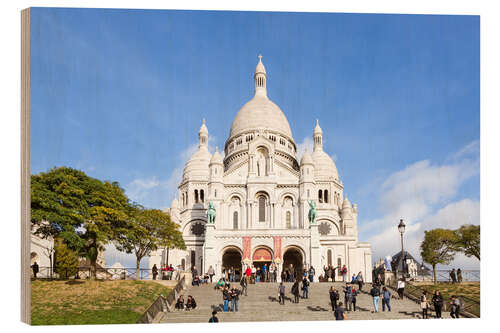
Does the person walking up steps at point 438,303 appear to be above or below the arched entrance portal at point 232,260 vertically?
above

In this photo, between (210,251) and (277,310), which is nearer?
(277,310)

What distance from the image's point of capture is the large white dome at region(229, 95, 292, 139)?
6962 cm

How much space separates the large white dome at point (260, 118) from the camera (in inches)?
2741

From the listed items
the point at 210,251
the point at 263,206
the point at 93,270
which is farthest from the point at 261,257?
the point at 93,270

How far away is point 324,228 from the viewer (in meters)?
62.5

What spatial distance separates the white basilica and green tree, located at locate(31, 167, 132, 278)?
10826mm

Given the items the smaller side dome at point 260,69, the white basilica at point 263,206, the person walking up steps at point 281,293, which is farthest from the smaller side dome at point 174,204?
the person walking up steps at point 281,293

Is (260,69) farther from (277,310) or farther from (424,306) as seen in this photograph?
(424,306)

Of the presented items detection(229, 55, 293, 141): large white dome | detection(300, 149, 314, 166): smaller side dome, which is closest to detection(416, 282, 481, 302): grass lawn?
detection(300, 149, 314, 166): smaller side dome

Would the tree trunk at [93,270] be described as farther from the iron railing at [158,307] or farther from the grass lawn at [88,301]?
the iron railing at [158,307]

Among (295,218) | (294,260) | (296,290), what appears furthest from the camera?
(295,218)

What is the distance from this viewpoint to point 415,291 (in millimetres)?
28797

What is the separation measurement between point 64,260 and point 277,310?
25.4 metres

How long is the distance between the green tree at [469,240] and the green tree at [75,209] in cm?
2102
